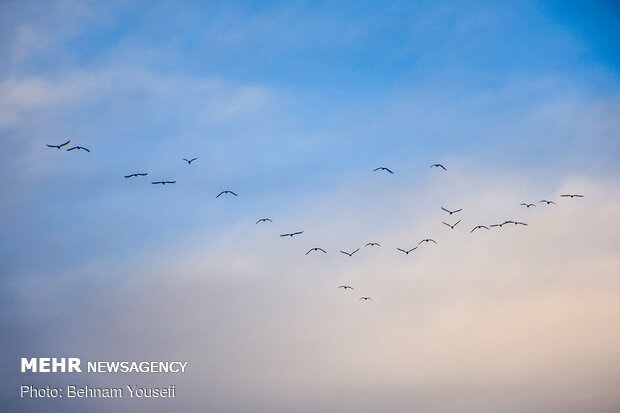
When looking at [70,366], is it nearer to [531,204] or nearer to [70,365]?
[70,365]

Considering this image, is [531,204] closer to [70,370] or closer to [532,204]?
[532,204]

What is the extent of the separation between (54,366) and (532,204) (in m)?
97.9

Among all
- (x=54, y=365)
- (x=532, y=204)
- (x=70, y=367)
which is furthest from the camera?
(x=70, y=367)

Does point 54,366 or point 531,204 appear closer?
point 531,204

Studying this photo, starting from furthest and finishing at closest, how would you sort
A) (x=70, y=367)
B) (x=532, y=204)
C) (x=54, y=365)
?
(x=70, y=367)
(x=54, y=365)
(x=532, y=204)

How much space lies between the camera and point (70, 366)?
426 ft

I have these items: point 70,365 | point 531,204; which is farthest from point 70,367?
point 531,204

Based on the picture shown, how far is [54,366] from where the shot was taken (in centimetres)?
12512

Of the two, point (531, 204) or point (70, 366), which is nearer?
point (531, 204)

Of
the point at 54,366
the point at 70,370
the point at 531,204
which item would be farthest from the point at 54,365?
the point at 531,204

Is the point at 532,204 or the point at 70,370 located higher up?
the point at 532,204

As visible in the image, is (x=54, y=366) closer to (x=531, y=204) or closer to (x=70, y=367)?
(x=70, y=367)

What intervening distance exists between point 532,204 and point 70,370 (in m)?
105

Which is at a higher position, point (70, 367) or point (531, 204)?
point (531, 204)
